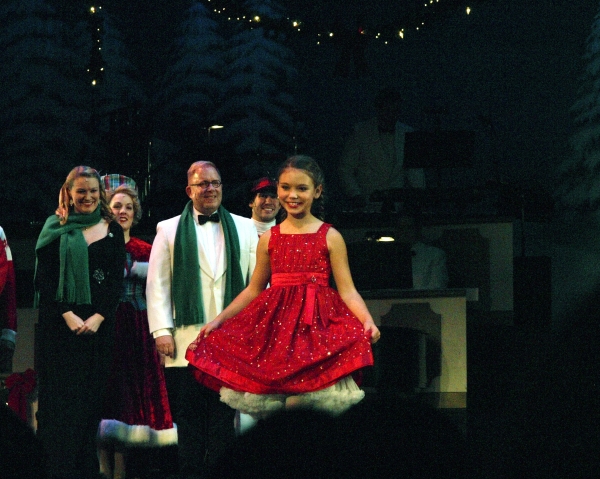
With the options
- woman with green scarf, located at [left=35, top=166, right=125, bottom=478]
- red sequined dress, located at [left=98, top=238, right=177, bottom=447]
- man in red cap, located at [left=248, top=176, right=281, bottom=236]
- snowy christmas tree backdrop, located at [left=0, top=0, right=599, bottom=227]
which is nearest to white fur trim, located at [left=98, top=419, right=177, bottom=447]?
red sequined dress, located at [left=98, top=238, right=177, bottom=447]

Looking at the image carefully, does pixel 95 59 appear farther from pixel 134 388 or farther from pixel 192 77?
pixel 134 388

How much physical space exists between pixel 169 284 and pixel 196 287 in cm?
15

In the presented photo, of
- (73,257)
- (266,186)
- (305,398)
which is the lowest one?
(305,398)

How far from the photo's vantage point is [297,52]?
49.3ft

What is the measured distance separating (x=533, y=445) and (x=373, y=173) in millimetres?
4736

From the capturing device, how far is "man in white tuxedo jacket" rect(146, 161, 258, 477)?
16.3 ft

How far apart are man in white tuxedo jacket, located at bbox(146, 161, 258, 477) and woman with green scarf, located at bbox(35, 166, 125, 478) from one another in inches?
12.5

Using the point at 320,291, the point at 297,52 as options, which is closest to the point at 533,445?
the point at 320,291

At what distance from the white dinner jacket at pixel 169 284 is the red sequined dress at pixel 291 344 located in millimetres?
475

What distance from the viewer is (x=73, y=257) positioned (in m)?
5.30

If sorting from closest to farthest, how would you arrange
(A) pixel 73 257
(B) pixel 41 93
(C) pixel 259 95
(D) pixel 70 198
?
(A) pixel 73 257 < (D) pixel 70 198 < (B) pixel 41 93 < (C) pixel 259 95

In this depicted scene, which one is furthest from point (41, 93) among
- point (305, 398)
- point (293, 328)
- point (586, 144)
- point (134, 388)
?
point (305, 398)

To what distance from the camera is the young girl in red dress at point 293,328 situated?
4.30 meters

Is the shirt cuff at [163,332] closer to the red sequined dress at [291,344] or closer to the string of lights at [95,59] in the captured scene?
the red sequined dress at [291,344]
